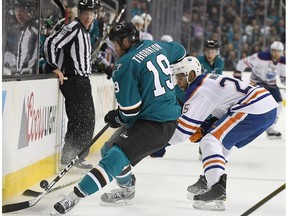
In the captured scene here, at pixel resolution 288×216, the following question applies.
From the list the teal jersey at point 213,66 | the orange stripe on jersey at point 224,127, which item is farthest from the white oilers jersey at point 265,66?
the orange stripe on jersey at point 224,127

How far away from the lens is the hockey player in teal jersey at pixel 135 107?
10.3 ft

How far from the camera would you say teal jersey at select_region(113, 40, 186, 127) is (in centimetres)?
315

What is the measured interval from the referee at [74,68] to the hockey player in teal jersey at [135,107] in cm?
120

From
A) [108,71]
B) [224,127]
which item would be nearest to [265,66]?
[108,71]

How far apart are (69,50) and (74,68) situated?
12cm

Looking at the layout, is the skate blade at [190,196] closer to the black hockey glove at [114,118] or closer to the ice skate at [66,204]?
the black hockey glove at [114,118]

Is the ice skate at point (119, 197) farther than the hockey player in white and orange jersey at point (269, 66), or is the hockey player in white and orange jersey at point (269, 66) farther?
the hockey player in white and orange jersey at point (269, 66)

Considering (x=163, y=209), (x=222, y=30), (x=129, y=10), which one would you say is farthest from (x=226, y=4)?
(x=163, y=209)

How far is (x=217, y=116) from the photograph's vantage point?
3.83 meters

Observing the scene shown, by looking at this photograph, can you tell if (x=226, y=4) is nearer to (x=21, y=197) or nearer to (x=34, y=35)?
(x=34, y=35)

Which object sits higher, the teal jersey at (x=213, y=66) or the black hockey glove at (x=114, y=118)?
the black hockey glove at (x=114, y=118)

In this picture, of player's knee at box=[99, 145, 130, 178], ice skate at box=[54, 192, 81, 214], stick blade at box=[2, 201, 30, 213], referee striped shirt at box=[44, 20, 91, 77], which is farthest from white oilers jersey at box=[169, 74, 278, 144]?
referee striped shirt at box=[44, 20, 91, 77]

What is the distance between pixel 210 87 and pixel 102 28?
2.38 meters

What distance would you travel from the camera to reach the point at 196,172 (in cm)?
492
